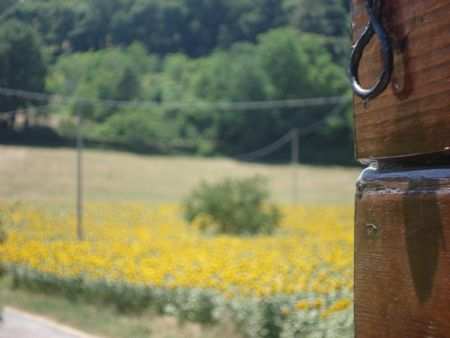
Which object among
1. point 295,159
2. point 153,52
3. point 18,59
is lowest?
point 295,159

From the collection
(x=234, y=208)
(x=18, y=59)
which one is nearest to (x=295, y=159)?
(x=234, y=208)

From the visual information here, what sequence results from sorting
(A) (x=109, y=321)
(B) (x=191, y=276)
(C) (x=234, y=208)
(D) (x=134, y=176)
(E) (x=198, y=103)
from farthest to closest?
(E) (x=198, y=103)
(D) (x=134, y=176)
(C) (x=234, y=208)
(B) (x=191, y=276)
(A) (x=109, y=321)

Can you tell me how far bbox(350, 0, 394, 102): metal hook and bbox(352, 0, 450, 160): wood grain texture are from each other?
0.01 metres

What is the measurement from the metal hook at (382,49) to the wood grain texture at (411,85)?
0.04 feet

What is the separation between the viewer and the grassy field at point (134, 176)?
14.1 metres

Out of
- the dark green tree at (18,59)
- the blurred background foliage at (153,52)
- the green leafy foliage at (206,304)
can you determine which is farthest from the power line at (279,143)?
the green leafy foliage at (206,304)

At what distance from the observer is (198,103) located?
3241 cm

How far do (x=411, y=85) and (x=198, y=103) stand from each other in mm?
31567

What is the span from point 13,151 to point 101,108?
230 inches

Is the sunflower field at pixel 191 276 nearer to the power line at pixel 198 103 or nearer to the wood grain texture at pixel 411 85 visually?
the power line at pixel 198 103

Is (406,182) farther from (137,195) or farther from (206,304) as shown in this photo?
(137,195)

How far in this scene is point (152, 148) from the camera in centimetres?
2861

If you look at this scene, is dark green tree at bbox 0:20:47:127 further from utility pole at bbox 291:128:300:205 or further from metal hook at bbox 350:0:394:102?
utility pole at bbox 291:128:300:205

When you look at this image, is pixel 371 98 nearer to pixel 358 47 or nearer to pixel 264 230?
pixel 358 47
